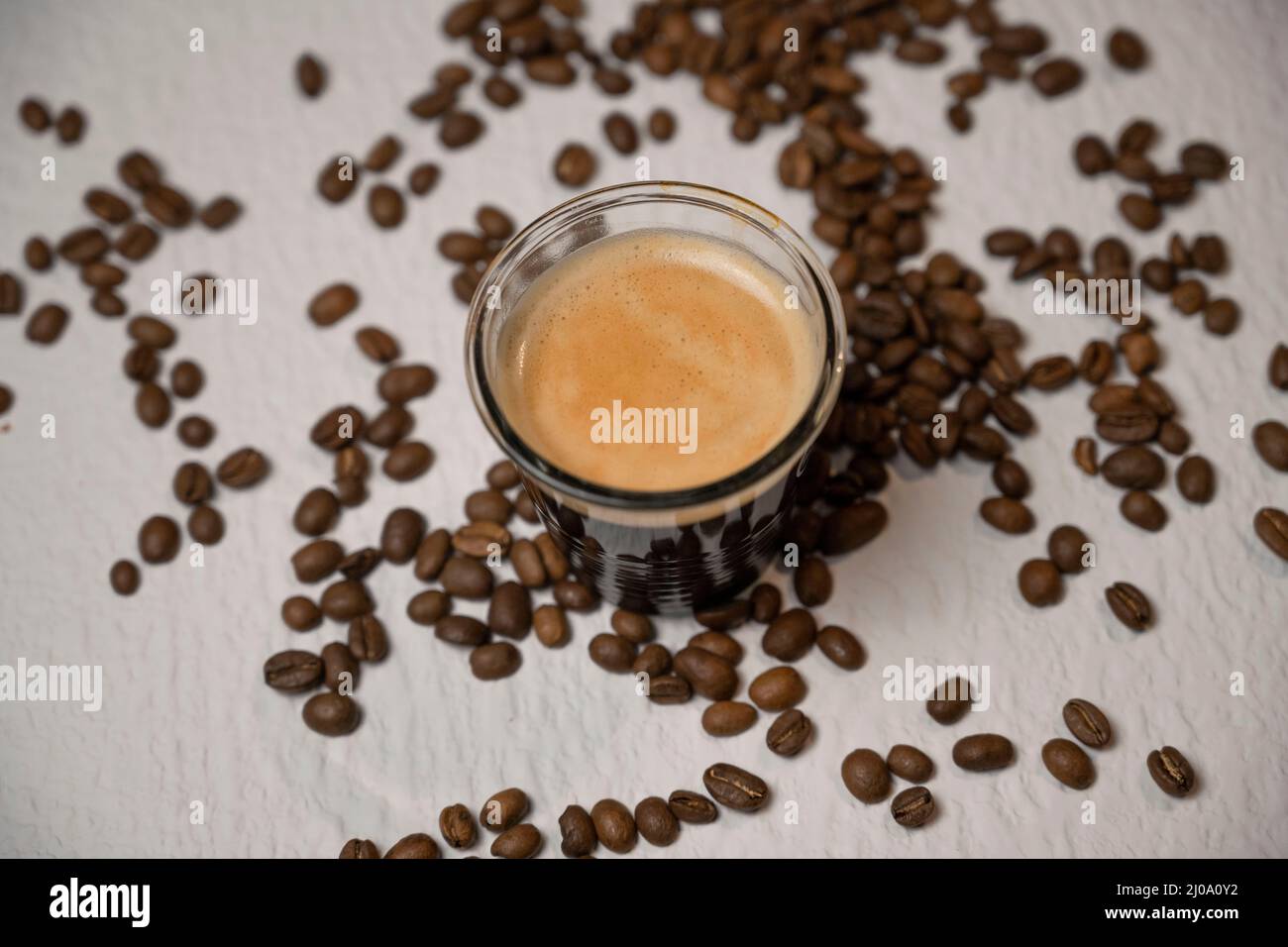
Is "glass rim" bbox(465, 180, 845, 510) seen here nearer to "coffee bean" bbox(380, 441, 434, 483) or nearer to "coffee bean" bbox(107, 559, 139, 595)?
"coffee bean" bbox(380, 441, 434, 483)

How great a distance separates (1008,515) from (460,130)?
2.74 ft

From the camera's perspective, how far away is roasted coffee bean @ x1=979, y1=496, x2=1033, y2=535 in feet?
4.18

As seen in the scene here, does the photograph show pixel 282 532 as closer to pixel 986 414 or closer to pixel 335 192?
pixel 335 192

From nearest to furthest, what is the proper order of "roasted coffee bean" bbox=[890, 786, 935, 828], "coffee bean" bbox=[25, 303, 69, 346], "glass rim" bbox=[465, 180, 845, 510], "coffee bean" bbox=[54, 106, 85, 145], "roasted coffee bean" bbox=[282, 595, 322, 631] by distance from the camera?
"glass rim" bbox=[465, 180, 845, 510] → "roasted coffee bean" bbox=[890, 786, 935, 828] → "roasted coffee bean" bbox=[282, 595, 322, 631] → "coffee bean" bbox=[25, 303, 69, 346] → "coffee bean" bbox=[54, 106, 85, 145]

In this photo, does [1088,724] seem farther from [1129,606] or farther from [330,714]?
[330,714]

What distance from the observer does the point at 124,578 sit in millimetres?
1290

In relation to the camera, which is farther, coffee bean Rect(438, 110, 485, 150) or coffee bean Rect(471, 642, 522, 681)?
coffee bean Rect(438, 110, 485, 150)

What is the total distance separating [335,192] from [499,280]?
0.52m

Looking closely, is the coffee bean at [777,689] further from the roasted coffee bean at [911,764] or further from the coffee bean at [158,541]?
the coffee bean at [158,541]

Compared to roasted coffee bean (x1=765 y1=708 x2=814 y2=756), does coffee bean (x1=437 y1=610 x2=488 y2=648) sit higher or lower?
higher

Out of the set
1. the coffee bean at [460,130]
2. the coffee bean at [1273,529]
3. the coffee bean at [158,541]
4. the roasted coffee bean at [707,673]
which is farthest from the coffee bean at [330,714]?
the coffee bean at [1273,529]

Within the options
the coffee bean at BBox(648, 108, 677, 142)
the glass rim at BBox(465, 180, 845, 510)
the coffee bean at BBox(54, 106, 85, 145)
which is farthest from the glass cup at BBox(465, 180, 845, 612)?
the coffee bean at BBox(54, 106, 85, 145)

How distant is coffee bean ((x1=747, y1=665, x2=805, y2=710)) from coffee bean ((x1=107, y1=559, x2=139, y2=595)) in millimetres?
698

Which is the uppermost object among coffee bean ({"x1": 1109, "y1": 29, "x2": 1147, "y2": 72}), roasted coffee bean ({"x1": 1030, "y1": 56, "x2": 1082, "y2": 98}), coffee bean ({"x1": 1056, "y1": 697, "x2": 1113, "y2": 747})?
coffee bean ({"x1": 1109, "y1": 29, "x2": 1147, "y2": 72})
